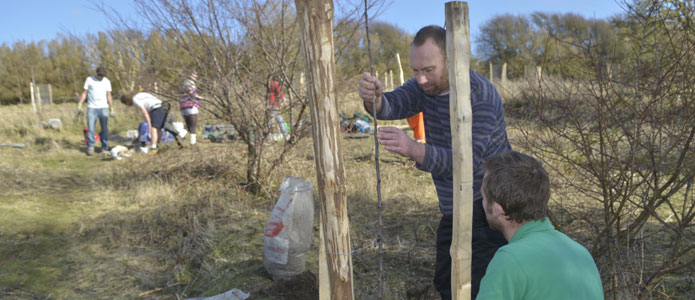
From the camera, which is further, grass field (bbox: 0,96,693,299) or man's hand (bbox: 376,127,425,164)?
grass field (bbox: 0,96,693,299)

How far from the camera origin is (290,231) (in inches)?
129

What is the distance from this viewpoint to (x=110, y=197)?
242 inches

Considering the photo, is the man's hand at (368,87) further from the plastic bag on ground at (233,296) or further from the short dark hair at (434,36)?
the plastic bag on ground at (233,296)

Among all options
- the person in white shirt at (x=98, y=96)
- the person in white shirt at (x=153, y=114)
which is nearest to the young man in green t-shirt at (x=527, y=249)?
the person in white shirt at (x=153, y=114)

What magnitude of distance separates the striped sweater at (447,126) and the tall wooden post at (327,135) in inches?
14.6

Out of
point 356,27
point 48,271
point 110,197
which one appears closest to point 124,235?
point 48,271

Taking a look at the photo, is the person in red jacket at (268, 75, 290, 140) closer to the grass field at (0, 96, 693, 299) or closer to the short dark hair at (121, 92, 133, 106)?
the grass field at (0, 96, 693, 299)

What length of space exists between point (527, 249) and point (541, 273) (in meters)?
0.08

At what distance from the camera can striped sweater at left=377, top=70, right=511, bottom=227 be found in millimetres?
1980

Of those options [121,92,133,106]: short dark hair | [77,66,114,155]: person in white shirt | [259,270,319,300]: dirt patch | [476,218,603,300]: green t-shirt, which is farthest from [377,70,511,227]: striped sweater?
[77,66,114,155]: person in white shirt

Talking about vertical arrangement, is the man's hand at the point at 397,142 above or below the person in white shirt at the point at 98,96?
below

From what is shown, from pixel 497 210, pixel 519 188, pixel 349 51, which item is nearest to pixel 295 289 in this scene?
pixel 497 210

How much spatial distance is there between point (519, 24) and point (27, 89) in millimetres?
30529

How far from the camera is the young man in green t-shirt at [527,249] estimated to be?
1412mm
